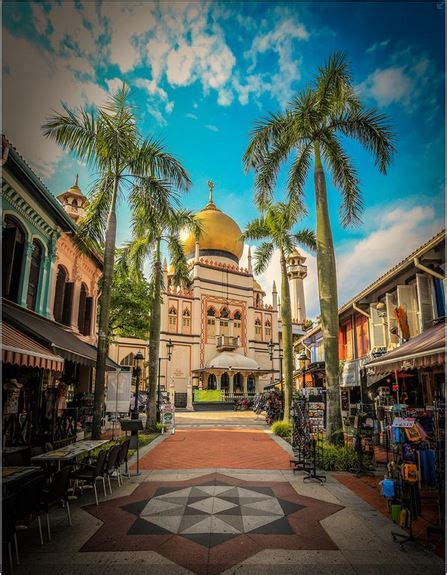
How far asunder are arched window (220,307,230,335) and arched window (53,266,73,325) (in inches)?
1092

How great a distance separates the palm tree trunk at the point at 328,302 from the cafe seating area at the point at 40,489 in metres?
5.55

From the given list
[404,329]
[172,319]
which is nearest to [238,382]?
[172,319]

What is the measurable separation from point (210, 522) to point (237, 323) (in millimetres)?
37364

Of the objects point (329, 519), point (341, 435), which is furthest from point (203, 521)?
point (341, 435)

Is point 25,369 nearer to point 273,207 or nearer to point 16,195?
point 16,195

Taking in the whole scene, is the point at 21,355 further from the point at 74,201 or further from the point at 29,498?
the point at 74,201

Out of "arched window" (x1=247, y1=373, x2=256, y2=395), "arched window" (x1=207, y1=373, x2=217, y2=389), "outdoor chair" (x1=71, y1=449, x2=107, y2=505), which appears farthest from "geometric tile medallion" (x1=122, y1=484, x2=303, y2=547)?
"arched window" (x1=247, y1=373, x2=256, y2=395)

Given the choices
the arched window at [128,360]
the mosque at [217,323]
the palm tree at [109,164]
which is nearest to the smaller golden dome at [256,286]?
the mosque at [217,323]

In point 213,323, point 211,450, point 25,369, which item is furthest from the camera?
point 213,323

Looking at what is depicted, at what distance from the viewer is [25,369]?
11492 mm

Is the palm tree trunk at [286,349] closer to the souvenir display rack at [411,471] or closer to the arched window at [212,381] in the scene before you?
the souvenir display rack at [411,471]

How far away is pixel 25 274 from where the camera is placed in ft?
36.3

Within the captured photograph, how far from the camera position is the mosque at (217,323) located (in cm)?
3781

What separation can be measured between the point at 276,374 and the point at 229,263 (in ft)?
47.0
